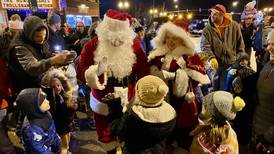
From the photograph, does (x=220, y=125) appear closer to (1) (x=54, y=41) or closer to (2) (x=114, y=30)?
(2) (x=114, y=30)

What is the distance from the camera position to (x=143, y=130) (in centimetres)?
208

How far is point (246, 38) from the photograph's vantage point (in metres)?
5.16

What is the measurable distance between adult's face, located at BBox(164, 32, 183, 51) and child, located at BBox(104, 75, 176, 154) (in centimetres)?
84

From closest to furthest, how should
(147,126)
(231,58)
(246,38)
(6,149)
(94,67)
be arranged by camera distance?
(147,126), (94,67), (6,149), (231,58), (246,38)

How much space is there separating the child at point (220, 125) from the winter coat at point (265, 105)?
1.21 feet

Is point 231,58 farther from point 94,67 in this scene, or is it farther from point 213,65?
point 94,67

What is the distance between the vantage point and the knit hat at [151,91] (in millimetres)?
2039

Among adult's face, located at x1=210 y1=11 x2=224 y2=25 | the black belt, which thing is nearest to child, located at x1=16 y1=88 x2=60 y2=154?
the black belt

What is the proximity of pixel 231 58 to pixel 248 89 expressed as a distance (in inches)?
53.6

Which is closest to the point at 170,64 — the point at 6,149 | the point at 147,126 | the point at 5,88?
the point at 147,126

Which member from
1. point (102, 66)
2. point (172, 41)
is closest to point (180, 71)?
point (172, 41)

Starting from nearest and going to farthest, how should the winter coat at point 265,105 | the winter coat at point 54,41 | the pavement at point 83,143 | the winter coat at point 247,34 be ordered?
the winter coat at point 265,105, the pavement at point 83,143, the winter coat at point 54,41, the winter coat at point 247,34

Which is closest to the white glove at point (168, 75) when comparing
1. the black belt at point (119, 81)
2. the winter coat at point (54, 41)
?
the black belt at point (119, 81)

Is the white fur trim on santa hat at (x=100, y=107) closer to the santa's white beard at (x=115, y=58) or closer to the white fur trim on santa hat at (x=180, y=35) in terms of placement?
the santa's white beard at (x=115, y=58)
